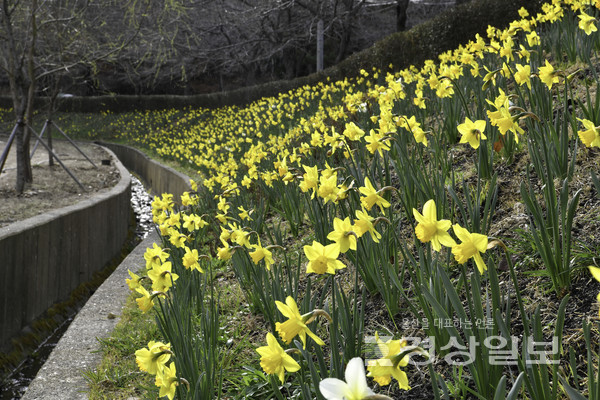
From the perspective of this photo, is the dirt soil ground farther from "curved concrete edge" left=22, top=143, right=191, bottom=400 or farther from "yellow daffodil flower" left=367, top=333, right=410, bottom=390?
"yellow daffodil flower" left=367, top=333, right=410, bottom=390

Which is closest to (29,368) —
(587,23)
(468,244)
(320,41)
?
(468,244)

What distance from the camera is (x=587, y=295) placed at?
1.64 meters

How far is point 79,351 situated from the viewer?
106 inches

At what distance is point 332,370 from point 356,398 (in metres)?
0.61

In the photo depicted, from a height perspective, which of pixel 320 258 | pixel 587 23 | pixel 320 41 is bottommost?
pixel 320 258

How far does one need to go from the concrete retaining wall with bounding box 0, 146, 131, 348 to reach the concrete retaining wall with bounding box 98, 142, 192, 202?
4.61 ft

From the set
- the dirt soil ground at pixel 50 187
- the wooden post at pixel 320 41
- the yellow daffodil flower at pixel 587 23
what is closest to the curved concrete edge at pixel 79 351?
the dirt soil ground at pixel 50 187

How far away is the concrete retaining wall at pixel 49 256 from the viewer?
3910 millimetres

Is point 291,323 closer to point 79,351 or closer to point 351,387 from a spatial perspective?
point 351,387

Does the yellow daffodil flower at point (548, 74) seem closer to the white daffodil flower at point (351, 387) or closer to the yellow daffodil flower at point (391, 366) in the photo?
the yellow daffodil flower at point (391, 366)

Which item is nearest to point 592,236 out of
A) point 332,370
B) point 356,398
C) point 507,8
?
point 332,370

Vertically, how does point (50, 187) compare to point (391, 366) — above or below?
below

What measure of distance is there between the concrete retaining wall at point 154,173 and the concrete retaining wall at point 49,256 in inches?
55.3

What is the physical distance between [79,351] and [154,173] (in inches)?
341
